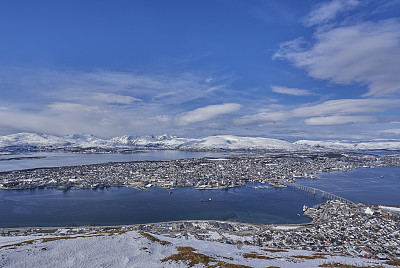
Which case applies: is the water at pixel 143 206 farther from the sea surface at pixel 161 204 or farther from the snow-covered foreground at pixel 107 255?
the snow-covered foreground at pixel 107 255

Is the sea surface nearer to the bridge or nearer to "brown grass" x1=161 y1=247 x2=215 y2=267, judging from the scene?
the bridge

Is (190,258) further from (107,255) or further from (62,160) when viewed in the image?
(62,160)

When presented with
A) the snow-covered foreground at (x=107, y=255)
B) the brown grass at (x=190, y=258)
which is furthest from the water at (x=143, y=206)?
the brown grass at (x=190, y=258)

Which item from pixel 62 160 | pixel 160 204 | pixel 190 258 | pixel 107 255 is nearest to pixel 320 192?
pixel 160 204

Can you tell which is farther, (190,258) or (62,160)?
(62,160)

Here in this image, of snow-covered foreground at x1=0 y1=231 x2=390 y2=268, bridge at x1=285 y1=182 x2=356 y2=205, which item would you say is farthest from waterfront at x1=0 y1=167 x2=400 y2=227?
snow-covered foreground at x1=0 y1=231 x2=390 y2=268

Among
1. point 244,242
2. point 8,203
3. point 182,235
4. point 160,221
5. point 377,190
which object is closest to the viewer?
point 244,242

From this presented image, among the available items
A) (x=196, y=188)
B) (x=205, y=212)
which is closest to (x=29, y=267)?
(x=205, y=212)

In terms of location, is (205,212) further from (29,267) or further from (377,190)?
(377,190)

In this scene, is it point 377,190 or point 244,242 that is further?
point 377,190
